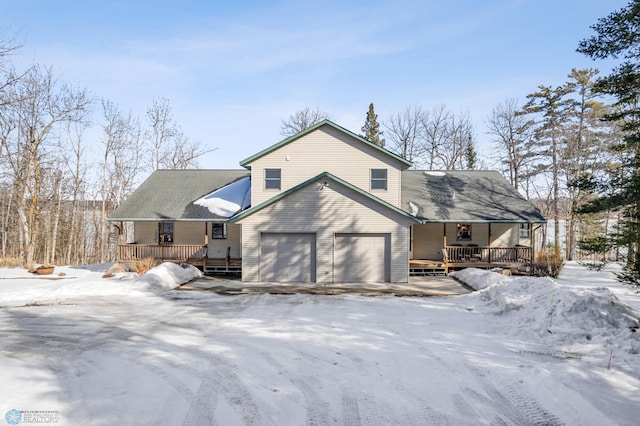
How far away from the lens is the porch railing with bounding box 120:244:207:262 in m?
21.0

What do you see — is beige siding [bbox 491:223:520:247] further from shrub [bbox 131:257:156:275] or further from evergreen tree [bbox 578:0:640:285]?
shrub [bbox 131:257:156:275]

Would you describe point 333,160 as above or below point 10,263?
above

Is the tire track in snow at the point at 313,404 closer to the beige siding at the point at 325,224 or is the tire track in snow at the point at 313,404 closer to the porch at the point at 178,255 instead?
the beige siding at the point at 325,224

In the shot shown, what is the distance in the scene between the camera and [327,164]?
19.9 m

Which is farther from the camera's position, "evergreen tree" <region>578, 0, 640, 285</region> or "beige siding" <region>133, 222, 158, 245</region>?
"beige siding" <region>133, 222, 158, 245</region>

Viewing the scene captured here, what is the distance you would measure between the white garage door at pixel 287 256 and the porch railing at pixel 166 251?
490cm

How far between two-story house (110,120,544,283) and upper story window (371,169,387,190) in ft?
0.17

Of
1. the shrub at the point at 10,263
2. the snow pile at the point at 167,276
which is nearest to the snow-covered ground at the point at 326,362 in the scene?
the snow pile at the point at 167,276

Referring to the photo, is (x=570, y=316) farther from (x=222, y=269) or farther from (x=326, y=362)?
→ (x=222, y=269)

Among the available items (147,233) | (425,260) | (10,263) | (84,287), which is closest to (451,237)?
(425,260)

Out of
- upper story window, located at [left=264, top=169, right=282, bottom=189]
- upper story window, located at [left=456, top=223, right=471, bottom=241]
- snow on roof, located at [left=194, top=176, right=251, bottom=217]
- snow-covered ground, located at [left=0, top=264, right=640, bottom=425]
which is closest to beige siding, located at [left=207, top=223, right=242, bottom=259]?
snow on roof, located at [left=194, top=176, right=251, bottom=217]

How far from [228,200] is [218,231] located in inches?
74.7

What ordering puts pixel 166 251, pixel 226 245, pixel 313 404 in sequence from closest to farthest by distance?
pixel 313 404, pixel 166 251, pixel 226 245

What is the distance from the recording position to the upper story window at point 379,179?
65.7 feet
